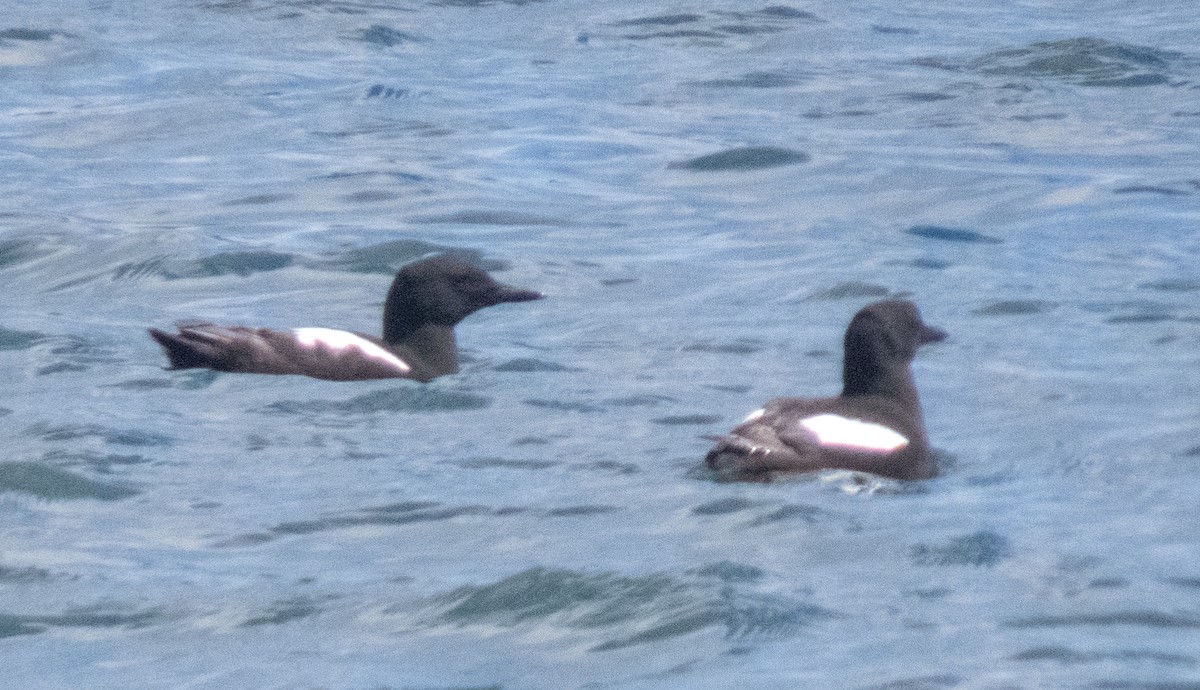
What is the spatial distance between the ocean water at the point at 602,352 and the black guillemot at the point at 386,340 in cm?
13

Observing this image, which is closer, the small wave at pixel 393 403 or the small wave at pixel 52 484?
the small wave at pixel 52 484

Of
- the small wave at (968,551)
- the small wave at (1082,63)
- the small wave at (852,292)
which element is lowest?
A: the small wave at (968,551)

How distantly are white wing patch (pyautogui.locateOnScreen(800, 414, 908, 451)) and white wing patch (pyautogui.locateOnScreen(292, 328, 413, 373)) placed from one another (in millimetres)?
2334

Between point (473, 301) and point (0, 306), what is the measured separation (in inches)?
107

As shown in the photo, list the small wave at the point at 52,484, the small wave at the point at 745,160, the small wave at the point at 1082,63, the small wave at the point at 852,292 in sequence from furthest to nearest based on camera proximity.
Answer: the small wave at the point at 1082,63
the small wave at the point at 745,160
the small wave at the point at 852,292
the small wave at the point at 52,484

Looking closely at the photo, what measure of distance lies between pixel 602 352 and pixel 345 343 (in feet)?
4.47

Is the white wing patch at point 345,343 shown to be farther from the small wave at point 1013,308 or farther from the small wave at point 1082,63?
the small wave at point 1082,63

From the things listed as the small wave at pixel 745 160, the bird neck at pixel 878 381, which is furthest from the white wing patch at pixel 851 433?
the small wave at pixel 745 160

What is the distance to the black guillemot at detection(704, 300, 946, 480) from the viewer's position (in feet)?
25.2

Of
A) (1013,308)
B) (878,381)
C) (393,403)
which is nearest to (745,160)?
(1013,308)

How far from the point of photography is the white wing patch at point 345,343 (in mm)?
9398

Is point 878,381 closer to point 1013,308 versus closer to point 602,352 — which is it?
point 602,352

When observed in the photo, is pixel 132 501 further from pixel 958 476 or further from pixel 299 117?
pixel 299 117

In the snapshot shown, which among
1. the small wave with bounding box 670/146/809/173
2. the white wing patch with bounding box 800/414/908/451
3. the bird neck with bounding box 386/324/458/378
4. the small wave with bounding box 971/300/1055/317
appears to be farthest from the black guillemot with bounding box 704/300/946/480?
the small wave with bounding box 670/146/809/173
